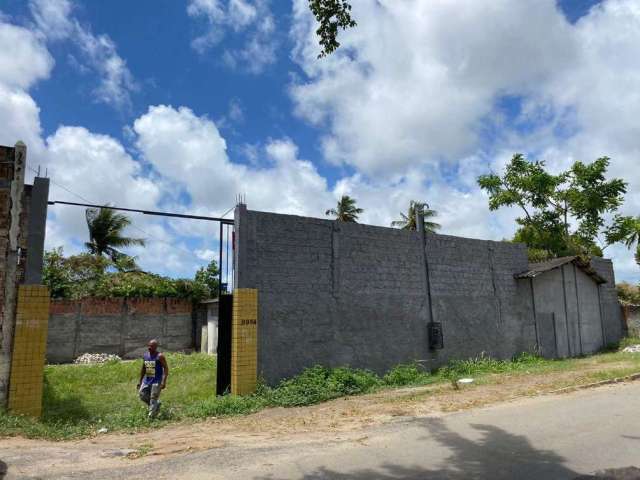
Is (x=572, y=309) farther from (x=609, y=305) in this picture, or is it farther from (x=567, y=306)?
(x=609, y=305)

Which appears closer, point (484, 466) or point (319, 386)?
point (484, 466)

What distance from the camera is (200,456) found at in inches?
246

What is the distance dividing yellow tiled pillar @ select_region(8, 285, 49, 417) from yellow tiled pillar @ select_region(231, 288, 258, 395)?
347cm

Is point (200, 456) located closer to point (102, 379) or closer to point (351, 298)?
point (351, 298)

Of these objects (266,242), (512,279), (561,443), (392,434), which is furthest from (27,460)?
(512,279)

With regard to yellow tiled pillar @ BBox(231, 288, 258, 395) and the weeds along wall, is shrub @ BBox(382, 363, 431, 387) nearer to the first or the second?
the weeds along wall

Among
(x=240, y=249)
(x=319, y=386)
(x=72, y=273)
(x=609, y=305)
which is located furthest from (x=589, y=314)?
(x=72, y=273)

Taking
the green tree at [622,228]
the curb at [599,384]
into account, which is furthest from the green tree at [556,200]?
the curb at [599,384]

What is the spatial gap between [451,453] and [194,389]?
7235 mm

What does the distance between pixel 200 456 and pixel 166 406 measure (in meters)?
4.27

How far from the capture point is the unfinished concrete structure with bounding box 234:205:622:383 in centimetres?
1096

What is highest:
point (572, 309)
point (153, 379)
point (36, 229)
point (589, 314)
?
point (36, 229)

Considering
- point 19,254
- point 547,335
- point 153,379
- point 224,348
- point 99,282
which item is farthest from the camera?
point 99,282

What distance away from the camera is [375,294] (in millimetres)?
12602
